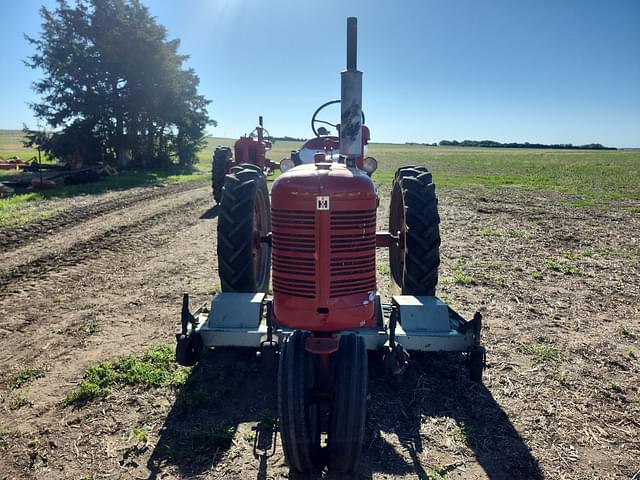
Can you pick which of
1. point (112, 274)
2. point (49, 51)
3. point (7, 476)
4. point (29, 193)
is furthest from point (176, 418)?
point (49, 51)

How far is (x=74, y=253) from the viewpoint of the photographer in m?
8.28

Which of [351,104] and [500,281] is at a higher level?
[351,104]

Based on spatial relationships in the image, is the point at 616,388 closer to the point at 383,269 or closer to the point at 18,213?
the point at 383,269

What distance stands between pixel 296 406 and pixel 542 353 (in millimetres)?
2931

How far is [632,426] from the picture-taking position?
11.9 ft

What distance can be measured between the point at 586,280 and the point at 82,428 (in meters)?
6.50

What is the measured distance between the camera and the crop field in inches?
127

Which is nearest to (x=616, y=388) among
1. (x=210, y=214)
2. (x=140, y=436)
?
(x=140, y=436)

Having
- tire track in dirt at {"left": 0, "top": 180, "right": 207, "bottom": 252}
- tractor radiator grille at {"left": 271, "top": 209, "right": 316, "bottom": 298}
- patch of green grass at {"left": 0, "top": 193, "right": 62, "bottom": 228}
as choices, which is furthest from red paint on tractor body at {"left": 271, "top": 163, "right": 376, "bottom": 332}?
patch of green grass at {"left": 0, "top": 193, "right": 62, "bottom": 228}

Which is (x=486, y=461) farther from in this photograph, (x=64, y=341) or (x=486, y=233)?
(x=486, y=233)

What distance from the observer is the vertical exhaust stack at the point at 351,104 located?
3463 millimetres

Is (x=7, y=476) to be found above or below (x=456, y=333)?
below

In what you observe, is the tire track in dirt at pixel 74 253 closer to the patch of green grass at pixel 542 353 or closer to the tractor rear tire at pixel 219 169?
the tractor rear tire at pixel 219 169

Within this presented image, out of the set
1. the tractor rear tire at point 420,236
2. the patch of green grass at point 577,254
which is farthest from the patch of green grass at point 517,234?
the tractor rear tire at point 420,236
